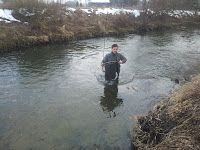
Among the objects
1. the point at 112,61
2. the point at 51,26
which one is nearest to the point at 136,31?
the point at 51,26

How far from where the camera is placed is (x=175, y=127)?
14.8 ft

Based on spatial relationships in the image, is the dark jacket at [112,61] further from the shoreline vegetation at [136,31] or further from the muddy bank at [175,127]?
the muddy bank at [175,127]

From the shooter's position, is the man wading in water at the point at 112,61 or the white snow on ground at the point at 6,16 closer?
the man wading in water at the point at 112,61

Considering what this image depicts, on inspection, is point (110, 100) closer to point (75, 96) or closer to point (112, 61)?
point (75, 96)

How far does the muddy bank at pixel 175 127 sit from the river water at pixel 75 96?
2.32ft

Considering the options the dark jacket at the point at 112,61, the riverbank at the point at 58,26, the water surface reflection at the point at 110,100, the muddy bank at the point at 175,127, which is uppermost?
the riverbank at the point at 58,26

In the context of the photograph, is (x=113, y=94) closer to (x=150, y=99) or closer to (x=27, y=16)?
(x=150, y=99)

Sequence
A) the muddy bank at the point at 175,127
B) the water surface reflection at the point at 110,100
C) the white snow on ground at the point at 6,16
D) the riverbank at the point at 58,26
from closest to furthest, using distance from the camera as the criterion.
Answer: the muddy bank at the point at 175,127 → the water surface reflection at the point at 110,100 → the riverbank at the point at 58,26 → the white snow on ground at the point at 6,16

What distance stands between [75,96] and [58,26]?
45.4ft

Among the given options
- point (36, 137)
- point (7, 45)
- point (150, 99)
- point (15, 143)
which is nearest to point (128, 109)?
point (150, 99)

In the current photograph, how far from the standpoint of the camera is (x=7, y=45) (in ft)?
47.9

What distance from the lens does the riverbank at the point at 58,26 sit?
52.1ft

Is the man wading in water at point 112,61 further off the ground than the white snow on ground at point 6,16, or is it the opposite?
the white snow on ground at point 6,16

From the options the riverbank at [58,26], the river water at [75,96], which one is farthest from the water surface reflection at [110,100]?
the riverbank at [58,26]
